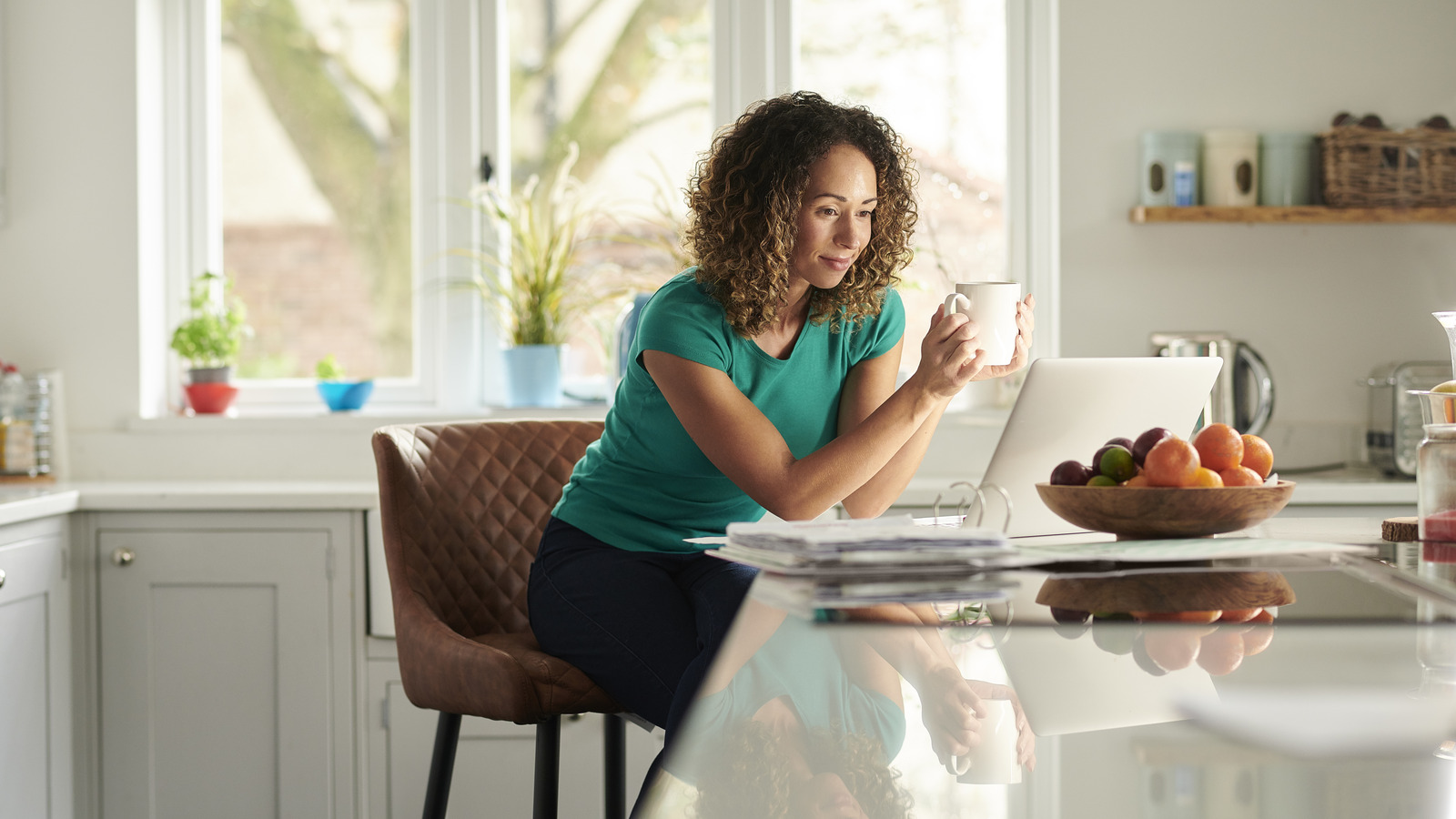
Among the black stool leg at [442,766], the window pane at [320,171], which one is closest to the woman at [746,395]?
the black stool leg at [442,766]

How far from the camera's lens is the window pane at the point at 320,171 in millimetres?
2898

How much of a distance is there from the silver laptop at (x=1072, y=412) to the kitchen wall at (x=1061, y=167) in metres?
1.34

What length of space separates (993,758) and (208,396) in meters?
2.65

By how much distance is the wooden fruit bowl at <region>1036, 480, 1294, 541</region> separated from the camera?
1.05 m

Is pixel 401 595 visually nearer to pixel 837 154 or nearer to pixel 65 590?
pixel 837 154

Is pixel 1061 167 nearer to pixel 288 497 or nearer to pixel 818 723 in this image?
pixel 288 497

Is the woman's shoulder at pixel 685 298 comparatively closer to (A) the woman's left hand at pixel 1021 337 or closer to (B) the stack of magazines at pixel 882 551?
(A) the woman's left hand at pixel 1021 337

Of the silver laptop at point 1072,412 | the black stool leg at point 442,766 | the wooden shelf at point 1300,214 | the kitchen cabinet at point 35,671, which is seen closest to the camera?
the silver laptop at point 1072,412

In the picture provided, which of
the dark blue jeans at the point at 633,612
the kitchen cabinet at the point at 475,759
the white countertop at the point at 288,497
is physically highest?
the white countertop at the point at 288,497

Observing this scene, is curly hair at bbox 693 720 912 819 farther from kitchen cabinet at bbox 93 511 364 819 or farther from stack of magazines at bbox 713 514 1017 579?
kitchen cabinet at bbox 93 511 364 819

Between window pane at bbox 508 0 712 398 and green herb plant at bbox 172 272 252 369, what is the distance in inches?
29.2

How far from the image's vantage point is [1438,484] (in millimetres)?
1108

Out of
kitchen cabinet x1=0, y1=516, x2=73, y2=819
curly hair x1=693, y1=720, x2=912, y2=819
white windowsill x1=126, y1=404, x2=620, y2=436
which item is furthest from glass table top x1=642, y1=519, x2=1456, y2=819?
white windowsill x1=126, y1=404, x2=620, y2=436

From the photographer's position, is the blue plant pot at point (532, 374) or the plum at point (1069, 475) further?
the blue plant pot at point (532, 374)
